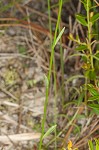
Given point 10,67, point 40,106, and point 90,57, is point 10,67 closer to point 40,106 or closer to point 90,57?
point 40,106

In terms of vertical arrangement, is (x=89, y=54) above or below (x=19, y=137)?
above

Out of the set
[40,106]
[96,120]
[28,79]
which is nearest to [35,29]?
[28,79]

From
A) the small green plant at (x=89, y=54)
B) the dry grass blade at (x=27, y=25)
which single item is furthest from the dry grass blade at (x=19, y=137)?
the dry grass blade at (x=27, y=25)

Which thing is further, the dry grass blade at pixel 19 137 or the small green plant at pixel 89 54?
the dry grass blade at pixel 19 137

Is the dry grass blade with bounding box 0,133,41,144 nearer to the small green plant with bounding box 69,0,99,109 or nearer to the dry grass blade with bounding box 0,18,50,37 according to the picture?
the small green plant with bounding box 69,0,99,109

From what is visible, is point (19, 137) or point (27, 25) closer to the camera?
point (19, 137)

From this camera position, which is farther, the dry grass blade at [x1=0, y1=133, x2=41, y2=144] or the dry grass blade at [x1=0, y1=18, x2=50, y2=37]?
the dry grass blade at [x1=0, y1=18, x2=50, y2=37]

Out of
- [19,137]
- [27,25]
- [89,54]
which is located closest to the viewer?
[89,54]

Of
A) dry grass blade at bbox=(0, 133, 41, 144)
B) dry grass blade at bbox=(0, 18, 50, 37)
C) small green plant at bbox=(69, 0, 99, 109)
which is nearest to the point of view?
small green plant at bbox=(69, 0, 99, 109)

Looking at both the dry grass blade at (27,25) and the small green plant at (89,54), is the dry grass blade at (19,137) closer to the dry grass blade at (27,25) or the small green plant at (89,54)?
the small green plant at (89,54)

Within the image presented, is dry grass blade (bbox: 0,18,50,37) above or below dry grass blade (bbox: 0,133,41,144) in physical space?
above

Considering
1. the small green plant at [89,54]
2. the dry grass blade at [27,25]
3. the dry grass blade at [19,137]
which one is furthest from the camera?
the dry grass blade at [27,25]

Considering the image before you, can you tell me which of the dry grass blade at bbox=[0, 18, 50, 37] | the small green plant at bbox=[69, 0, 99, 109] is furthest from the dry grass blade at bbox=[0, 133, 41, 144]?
the dry grass blade at bbox=[0, 18, 50, 37]
